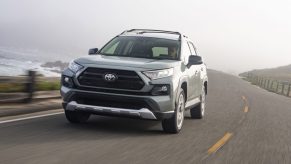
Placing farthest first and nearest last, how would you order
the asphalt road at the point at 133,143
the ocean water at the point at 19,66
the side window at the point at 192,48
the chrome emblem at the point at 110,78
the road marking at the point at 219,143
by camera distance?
the ocean water at the point at 19,66 → the side window at the point at 192,48 → the chrome emblem at the point at 110,78 → the road marking at the point at 219,143 → the asphalt road at the point at 133,143

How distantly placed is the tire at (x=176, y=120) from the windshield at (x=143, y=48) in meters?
0.83

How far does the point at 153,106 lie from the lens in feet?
28.0

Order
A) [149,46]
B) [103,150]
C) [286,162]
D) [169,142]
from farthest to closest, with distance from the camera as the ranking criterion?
[149,46] < [169,142] < [286,162] < [103,150]

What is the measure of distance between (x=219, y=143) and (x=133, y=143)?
1675 millimetres

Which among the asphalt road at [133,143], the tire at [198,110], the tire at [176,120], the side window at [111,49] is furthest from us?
the tire at [198,110]

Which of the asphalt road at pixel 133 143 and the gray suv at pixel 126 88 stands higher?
the gray suv at pixel 126 88

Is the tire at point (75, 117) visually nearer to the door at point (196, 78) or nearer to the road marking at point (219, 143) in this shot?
the door at point (196, 78)

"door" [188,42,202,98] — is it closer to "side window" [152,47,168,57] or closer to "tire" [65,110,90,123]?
"side window" [152,47,168,57]

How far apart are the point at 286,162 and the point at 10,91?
641 cm

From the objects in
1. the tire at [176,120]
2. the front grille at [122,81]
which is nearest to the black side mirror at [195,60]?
the tire at [176,120]

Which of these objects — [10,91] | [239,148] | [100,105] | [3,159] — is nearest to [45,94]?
[10,91]

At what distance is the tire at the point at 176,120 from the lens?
9.11m

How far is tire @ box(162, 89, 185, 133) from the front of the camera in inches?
359

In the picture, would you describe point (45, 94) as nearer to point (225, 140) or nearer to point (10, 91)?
point (10, 91)
